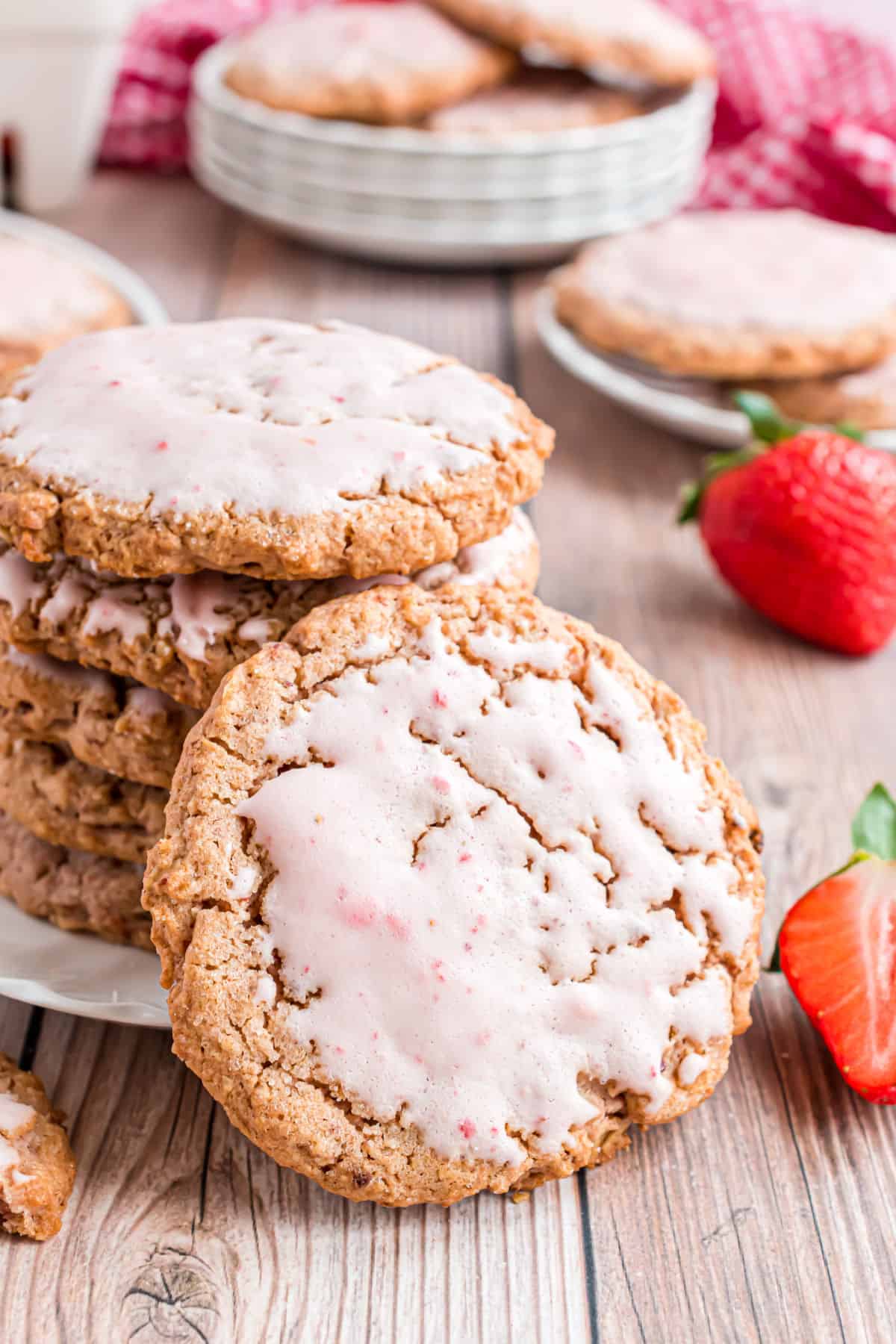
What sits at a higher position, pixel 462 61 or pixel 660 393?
pixel 462 61

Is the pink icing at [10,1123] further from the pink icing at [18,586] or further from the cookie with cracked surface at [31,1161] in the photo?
the pink icing at [18,586]

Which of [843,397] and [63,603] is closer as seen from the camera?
[63,603]

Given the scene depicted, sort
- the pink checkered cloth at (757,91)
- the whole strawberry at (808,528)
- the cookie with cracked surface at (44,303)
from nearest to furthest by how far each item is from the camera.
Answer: the whole strawberry at (808,528) → the cookie with cracked surface at (44,303) → the pink checkered cloth at (757,91)

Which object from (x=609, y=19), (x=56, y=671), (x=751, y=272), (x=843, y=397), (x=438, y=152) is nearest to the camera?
(x=56, y=671)

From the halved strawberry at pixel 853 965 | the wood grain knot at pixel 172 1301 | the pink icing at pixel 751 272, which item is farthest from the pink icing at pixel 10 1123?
the pink icing at pixel 751 272

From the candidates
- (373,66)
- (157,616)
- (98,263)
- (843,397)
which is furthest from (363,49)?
(157,616)

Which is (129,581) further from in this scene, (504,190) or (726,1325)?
(504,190)

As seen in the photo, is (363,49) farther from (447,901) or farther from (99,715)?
(447,901)

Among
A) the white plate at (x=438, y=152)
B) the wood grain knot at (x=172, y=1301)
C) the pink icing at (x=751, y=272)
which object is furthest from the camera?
the white plate at (x=438, y=152)

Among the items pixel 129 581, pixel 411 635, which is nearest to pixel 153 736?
pixel 129 581
